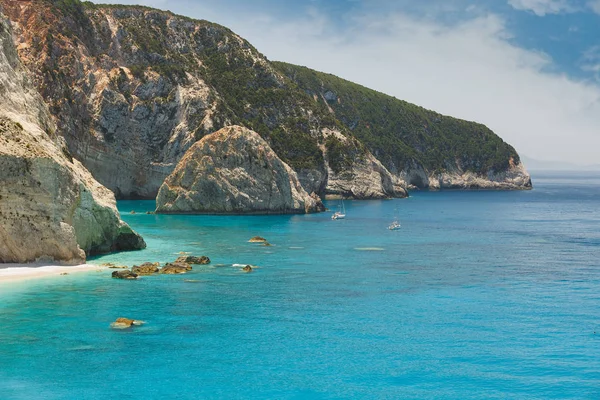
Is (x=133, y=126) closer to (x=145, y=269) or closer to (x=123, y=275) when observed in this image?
(x=145, y=269)

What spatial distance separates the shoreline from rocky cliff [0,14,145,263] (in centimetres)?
107

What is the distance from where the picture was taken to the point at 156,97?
6048 inches

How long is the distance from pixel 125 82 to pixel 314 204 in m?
60.5

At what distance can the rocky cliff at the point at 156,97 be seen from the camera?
141625 mm

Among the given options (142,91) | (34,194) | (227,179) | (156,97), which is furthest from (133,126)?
(34,194)

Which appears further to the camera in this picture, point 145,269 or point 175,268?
point 175,268

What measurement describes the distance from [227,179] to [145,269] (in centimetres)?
Answer: 6113

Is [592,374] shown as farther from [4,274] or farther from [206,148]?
[206,148]

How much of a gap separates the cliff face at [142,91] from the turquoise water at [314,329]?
8549 centimetres

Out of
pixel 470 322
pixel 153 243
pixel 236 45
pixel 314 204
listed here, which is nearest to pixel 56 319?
pixel 470 322

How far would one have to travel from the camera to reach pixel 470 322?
35.8 m

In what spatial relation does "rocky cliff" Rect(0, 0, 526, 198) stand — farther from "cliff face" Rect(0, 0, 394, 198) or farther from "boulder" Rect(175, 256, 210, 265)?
"boulder" Rect(175, 256, 210, 265)

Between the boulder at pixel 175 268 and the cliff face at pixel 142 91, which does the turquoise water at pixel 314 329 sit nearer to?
the boulder at pixel 175 268

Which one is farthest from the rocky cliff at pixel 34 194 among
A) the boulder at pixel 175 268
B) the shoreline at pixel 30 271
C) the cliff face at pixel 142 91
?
the cliff face at pixel 142 91
